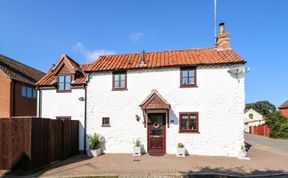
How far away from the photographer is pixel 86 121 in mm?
15891

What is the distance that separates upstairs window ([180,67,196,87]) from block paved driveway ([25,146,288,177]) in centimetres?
492

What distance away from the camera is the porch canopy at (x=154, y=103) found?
1440 cm

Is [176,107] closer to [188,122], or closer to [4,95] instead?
[188,122]

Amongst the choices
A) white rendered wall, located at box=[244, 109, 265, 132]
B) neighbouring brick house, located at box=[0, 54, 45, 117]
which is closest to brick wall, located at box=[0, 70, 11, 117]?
neighbouring brick house, located at box=[0, 54, 45, 117]

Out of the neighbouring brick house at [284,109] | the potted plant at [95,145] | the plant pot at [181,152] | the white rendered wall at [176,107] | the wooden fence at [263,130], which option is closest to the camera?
the plant pot at [181,152]

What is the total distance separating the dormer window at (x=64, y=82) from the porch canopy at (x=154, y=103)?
6136mm

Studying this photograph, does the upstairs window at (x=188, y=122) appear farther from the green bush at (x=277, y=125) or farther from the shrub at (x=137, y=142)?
the green bush at (x=277, y=125)

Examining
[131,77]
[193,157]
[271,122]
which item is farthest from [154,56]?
[271,122]

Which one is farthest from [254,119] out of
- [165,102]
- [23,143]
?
[23,143]

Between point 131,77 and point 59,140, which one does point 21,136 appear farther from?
point 131,77

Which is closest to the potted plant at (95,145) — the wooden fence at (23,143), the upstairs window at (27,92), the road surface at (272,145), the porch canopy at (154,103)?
the wooden fence at (23,143)

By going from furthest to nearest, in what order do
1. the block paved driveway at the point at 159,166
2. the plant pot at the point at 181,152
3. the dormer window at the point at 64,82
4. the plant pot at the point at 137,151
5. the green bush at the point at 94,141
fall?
1. the dormer window at the point at 64,82
2. the green bush at the point at 94,141
3. the plant pot at the point at 137,151
4. the plant pot at the point at 181,152
5. the block paved driveway at the point at 159,166

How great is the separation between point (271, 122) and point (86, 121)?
31.1 metres

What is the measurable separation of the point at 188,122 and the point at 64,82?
32.6 feet
